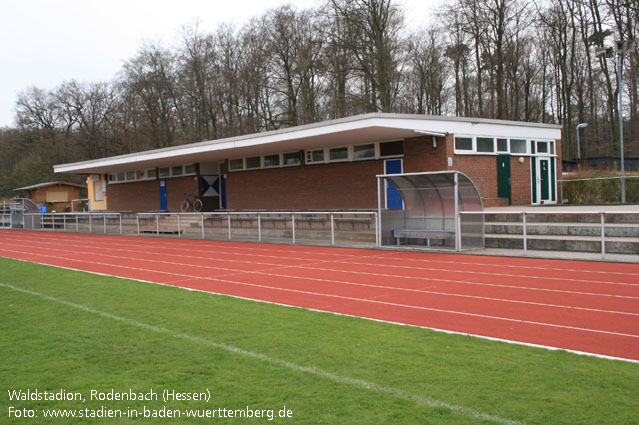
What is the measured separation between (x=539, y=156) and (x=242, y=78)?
2565 cm

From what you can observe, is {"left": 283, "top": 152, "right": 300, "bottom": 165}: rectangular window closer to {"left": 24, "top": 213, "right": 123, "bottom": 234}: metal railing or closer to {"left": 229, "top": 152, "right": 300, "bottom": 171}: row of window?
{"left": 229, "top": 152, "right": 300, "bottom": 171}: row of window

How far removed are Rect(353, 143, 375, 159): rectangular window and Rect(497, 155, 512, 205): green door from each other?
5.13 metres

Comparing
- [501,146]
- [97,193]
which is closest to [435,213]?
[501,146]

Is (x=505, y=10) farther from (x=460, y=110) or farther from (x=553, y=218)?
(x=553, y=218)

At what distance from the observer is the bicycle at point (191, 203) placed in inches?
1330

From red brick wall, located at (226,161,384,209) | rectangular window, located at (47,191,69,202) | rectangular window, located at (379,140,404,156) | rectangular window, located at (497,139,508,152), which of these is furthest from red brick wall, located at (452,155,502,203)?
rectangular window, located at (47,191,69,202)

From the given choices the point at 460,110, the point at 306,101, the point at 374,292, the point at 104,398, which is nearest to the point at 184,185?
the point at 306,101

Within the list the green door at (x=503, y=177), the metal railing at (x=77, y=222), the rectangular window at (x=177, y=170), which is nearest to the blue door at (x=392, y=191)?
the green door at (x=503, y=177)

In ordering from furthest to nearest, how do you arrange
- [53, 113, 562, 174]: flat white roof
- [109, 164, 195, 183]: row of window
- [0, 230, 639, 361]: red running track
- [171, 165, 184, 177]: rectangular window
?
[171, 165, 184, 177]: rectangular window, [109, 164, 195, 183]: row of window, [53, 113, 562, 174]: flat white roof, [0, 230, 639, 361]: red running track

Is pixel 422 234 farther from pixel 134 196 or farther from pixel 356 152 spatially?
pixel 134 196

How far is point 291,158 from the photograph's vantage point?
28.2m

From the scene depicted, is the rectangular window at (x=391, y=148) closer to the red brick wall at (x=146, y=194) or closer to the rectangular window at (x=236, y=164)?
the rectangular window at (x=236, y=164)

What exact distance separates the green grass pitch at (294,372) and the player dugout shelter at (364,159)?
1327 centimetres

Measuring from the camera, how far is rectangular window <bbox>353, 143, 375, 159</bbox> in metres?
24.1
